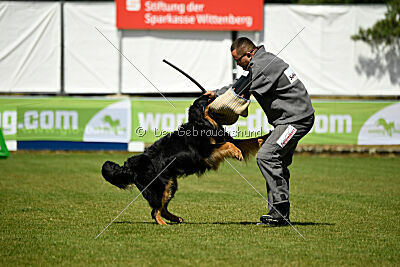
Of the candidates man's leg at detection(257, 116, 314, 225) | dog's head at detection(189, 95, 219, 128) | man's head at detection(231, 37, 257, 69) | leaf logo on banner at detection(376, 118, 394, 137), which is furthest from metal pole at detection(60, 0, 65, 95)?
man's leg at detection(257, 116, 314, 225)

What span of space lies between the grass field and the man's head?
1.91 m

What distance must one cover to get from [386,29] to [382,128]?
494 centimetres

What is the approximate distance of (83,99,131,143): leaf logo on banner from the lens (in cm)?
1477

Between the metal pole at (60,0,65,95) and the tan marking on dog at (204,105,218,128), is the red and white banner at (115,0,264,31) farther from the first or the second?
the tan marking on dog at (204,105,218,128)

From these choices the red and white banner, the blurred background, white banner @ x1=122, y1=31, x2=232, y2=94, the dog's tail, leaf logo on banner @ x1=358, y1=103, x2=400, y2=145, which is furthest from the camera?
white banner @ x1=122, y1=31, x2=232, y2=94

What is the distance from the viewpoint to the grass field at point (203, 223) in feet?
15.9

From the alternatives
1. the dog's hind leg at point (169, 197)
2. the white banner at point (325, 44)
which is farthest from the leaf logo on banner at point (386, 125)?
the dog's hind leg at point (169, 197)

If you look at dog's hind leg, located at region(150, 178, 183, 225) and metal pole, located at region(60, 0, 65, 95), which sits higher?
metal pole, located at region(60, 0, 65, 95)

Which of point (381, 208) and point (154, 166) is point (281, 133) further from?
point (381, 208)

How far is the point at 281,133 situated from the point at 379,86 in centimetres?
1394

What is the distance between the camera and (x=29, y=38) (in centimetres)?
1827

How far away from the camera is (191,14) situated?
18.0 metres

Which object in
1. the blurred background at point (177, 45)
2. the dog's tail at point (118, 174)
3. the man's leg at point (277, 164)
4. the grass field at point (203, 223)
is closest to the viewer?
the grass field at point (203, 223)

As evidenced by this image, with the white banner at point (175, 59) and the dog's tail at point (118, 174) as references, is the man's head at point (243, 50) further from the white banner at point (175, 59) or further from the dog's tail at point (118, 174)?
the white banner at point (175, 59)
